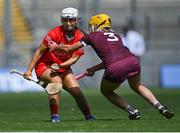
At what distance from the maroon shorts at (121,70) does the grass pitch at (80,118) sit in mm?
752

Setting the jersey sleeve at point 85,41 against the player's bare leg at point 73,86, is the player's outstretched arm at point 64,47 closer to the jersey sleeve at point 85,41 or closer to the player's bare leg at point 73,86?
the jersey sleeve at point 85,41

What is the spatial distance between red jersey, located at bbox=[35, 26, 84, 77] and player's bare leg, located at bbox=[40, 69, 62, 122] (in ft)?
0.41

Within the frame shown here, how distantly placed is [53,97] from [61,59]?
2.59 ft

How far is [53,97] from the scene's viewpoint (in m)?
14.2

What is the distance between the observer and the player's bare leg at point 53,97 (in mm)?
14117

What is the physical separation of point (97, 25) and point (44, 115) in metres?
3.01

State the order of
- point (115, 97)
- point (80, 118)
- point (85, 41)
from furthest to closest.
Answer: point (80, 118) < point (115, 97) < point (85, 41)

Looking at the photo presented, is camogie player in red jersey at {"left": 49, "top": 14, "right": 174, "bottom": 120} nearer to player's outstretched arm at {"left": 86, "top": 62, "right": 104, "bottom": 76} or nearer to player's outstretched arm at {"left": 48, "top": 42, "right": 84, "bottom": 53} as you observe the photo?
player's outstretched arm at {"left": 48, "top": 42, "right": 84, "bottom": 53}

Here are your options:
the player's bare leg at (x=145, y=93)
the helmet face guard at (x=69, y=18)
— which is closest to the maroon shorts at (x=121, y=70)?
the player's bare leg at (x=145, y=93)

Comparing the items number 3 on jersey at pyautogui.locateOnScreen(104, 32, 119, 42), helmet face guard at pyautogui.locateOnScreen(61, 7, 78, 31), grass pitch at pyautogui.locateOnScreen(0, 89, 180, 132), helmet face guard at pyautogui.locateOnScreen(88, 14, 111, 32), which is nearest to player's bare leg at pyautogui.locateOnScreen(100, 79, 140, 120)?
grass pitch at pyautogui.locateOnScreen(0, 89, 180, 132)

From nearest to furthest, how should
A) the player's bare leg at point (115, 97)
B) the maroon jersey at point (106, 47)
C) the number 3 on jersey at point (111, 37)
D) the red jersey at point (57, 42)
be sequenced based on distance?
1. the maroon jersey at point (106, 47)
2. the number 3 on jersey at point (111, 37)
3. the player's bare leg at point (115, 97)
4. the red jersey at point (57, 42)

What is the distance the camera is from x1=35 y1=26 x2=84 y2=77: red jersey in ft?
47.1

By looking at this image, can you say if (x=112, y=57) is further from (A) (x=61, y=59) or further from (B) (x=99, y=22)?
(A) (x=61, y=59)

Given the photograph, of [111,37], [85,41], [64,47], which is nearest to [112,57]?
[111,37]
